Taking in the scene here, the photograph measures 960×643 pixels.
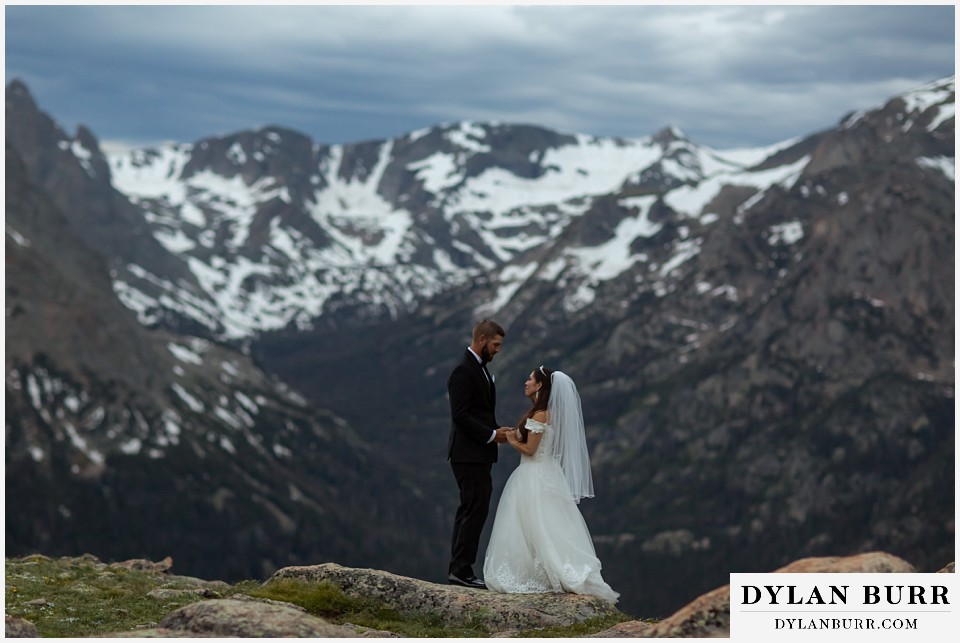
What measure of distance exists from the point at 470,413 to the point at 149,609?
1121 cm

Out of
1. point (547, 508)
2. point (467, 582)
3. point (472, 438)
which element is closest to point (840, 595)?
point (547, 508)

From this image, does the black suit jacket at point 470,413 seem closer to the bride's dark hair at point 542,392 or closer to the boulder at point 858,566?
the bride's dark hair at point 542,392

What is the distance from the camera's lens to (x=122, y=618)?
35062 millimetres

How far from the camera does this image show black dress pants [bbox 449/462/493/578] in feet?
126

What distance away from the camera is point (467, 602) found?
1415 inches

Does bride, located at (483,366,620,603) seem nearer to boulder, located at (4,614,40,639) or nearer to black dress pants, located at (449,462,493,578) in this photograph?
black dress pants, located at (449,462,493,578)

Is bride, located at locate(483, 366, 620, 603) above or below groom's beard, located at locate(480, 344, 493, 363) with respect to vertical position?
below

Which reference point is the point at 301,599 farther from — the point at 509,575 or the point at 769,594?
the point at 769,594

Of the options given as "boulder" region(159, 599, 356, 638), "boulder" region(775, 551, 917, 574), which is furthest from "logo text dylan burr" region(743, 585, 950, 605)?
"boulder" region(159, 599, 356, 638)

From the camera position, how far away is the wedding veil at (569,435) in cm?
3903

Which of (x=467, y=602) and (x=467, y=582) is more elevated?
(x=467, y=582)

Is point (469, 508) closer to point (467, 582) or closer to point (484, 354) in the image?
point (467, 582)

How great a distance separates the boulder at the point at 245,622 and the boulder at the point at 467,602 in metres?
5.25

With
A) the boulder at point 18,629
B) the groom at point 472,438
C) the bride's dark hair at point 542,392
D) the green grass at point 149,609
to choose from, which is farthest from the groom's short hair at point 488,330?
the boulder at point 18,629
